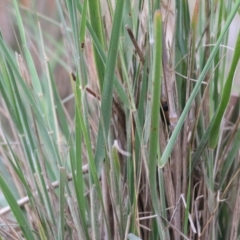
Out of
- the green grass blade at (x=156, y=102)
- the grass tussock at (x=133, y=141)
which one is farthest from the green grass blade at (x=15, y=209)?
the green grass blade at (x=156, y=102)

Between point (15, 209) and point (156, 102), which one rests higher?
point (156, 102)

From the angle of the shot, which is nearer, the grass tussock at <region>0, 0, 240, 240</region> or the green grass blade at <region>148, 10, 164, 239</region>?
the green grass blade at <region>148, 10, 164, 239</region>

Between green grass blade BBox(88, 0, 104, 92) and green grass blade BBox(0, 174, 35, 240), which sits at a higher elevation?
green grass blade BBox(88, 0, 104, 92)

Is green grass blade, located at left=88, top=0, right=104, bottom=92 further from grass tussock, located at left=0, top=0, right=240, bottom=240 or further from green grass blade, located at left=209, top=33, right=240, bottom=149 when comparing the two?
green grass blade, located at left=209, top=33, right=240, bottom=149

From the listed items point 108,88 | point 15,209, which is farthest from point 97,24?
point 15,209

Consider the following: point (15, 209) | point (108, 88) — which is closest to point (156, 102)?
point (108, 88)

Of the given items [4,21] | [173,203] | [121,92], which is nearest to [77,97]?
[121,92]

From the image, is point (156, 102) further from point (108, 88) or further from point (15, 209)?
point (15, 209)

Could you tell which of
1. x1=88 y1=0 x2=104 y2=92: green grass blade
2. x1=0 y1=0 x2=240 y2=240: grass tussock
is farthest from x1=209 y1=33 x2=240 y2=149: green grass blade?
x1=88 y1=0 x2=104 y2=92: green grass blade

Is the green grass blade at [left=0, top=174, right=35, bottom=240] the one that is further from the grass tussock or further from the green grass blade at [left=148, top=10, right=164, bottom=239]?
the green grass blade at [left=148, top=10, right=164, bottom=239]

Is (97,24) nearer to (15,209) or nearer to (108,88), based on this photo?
(108,88)

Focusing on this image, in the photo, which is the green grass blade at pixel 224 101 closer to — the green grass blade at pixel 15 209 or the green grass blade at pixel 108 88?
the green grass blade at pixel 108 88

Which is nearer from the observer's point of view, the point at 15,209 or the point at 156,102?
the point at 156,102
